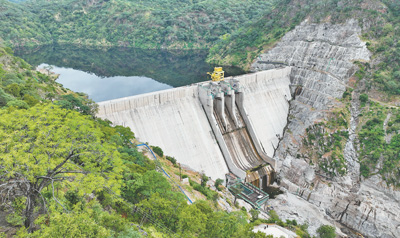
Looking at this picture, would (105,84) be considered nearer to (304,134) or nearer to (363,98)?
(304,134)

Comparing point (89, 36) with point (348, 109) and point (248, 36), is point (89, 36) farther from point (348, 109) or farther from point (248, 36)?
point (348, 109)

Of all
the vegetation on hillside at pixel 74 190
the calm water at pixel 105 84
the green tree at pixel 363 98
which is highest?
the green tree at pixel 363 98

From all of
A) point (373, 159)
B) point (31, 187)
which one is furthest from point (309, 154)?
point (31, 187)

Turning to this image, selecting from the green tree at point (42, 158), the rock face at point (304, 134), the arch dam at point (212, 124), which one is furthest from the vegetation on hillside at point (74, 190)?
the rock face at point (304, 134)

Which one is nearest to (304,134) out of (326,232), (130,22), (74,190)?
(326,232)

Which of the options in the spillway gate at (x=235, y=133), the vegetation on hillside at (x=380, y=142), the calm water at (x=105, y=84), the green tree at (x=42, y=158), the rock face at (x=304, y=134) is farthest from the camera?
the calm water at (x=105, y=84)

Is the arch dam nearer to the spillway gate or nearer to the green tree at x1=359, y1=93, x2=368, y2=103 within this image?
the spillway gate

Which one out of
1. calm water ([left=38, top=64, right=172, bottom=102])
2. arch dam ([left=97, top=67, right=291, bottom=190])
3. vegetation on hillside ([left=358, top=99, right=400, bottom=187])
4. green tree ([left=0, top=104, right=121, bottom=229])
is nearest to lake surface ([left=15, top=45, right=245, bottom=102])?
calm water ([left=38, top=64, right=172, bottom=102])

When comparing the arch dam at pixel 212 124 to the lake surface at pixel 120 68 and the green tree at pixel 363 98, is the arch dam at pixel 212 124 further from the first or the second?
the lake surface at pixel 120 68

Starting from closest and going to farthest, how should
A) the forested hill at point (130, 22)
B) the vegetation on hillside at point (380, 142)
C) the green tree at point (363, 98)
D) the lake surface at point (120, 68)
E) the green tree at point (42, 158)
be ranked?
the green tree at point (42, 158), the vegetation on hillside at point (380, 142), the green tree at point (363, 98), the lake surface at point (120, 68), the forested hill at point (130, 22)
